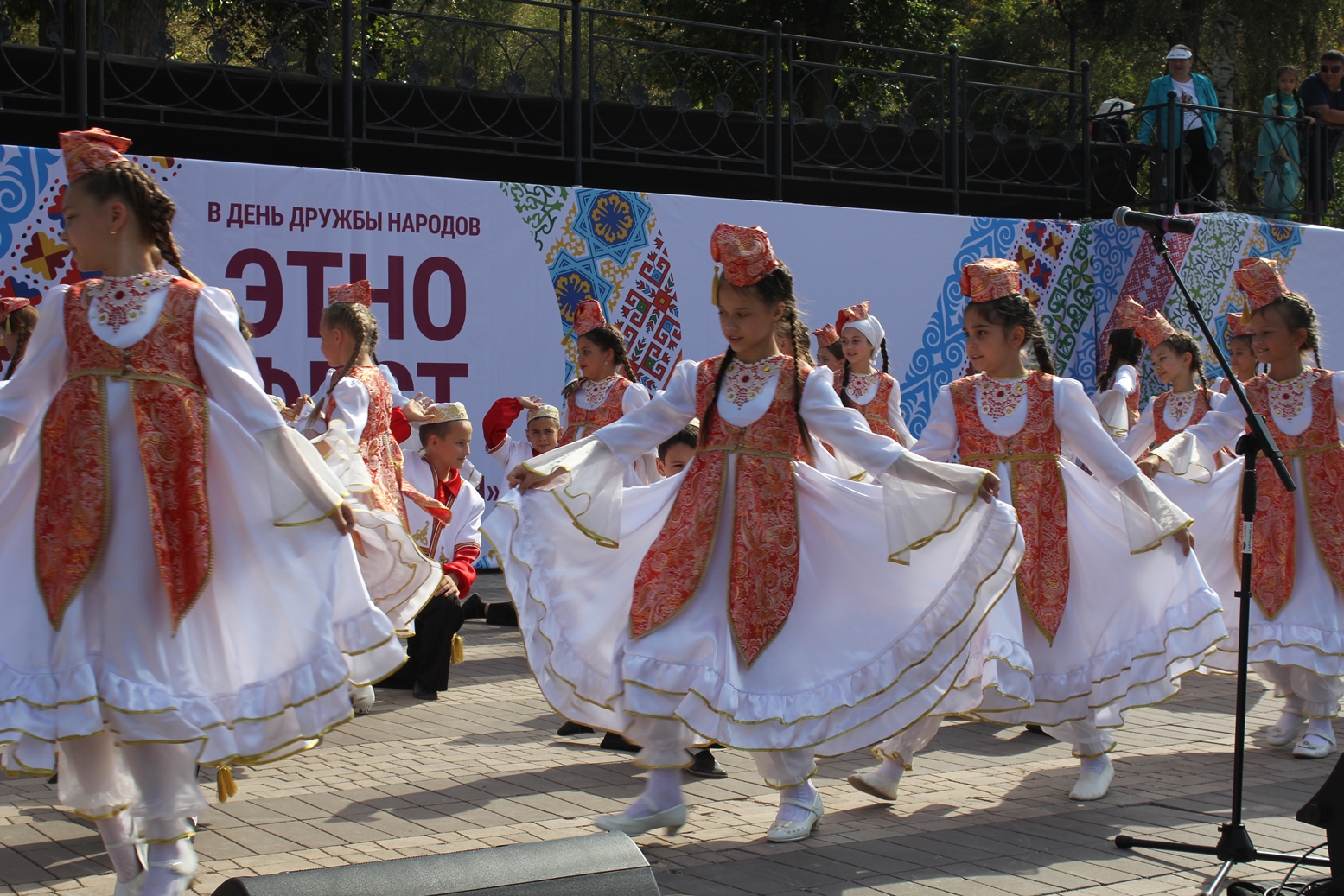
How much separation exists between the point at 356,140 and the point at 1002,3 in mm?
26878

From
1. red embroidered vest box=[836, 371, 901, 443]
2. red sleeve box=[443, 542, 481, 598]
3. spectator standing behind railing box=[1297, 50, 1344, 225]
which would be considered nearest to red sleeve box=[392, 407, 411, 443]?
red sleeve box=[443, 542, 481, 598]

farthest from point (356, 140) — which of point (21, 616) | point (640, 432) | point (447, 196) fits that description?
point (21, 616)

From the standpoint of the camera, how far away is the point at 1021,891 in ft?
13.2

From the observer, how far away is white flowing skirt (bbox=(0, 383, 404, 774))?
11.8 feet

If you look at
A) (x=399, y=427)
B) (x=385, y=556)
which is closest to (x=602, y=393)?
(x=399, y=427)

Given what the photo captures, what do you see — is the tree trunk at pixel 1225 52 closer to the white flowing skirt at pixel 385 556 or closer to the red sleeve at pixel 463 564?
the red sleeve at pixel 463 564

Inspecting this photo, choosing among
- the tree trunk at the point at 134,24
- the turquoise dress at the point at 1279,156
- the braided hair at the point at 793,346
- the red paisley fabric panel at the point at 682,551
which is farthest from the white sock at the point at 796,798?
the turquoise dress at the point at 1279,156

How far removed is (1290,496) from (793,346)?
9.46 ft

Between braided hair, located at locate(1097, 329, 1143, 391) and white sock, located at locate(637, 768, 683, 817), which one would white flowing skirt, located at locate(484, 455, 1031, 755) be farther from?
braided hair, located at locate(1097, 329, 1143, 391)

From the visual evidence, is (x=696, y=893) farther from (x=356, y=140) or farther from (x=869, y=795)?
(x=356, y=140)

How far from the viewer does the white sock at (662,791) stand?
441 centimetres

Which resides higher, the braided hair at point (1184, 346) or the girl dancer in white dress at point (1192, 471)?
the braided hair at point (1184, 346)

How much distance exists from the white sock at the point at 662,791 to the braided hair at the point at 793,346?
1084 millimetres

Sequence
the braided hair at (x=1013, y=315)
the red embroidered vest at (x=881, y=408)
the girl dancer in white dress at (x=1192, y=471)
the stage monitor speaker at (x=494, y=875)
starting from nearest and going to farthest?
the stage monitor speaker at (x=494, y=875) → the braided hair at (x=1013, y=315) → the girl dancer in white dress at (x=1192, y=471) → the red embroidered vest at (x=881, y=408)
